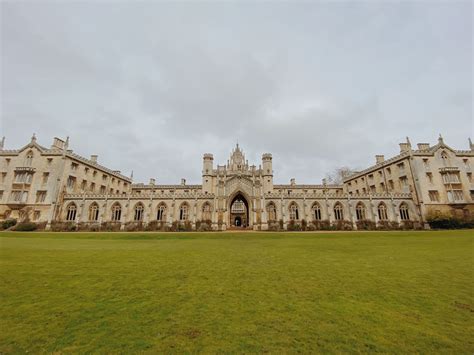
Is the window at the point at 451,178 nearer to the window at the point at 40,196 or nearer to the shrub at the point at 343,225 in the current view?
the shrub at the point at 343,225

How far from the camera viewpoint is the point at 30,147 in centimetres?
3941

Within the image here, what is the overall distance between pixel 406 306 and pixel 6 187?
54410mm

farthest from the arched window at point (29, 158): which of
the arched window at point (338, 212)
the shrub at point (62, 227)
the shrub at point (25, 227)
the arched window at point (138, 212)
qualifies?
the arched window at point (338, 212)

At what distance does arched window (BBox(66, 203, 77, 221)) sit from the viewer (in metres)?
37.8

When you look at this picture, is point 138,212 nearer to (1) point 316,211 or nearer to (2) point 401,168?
(1) point 316,211

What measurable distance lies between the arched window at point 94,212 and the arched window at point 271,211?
30.4 meters

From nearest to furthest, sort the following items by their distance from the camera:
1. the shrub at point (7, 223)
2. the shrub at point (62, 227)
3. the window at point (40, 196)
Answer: the shrub at point (7, 223)
the shrub at point (62, 227)
the window at point (40, 196)

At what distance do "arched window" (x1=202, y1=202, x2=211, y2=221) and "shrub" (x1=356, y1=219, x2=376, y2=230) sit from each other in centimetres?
2545

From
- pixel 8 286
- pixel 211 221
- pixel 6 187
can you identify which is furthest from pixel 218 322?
pixel 6 187

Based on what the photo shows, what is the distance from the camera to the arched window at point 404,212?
123ft

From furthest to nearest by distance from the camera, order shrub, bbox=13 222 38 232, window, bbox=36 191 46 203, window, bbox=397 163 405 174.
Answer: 1. window, bbox=397 163 405 174
2. window, bbox=36 191 46 203
3. shrub, bbox=13 222 38 232

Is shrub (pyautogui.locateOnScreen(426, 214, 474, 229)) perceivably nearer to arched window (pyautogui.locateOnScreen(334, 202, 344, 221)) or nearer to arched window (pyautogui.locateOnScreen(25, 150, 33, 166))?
arched window (pyautogui.locateOnScreen(334, 202, 344, 221))

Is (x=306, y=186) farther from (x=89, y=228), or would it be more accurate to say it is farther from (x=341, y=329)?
(x=341, y=329)

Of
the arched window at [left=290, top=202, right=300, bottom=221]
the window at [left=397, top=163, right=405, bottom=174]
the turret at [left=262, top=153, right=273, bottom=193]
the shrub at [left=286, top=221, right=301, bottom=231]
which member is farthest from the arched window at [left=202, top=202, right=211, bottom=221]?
the window at [left=397, top=163, right=405, bottom=174]
